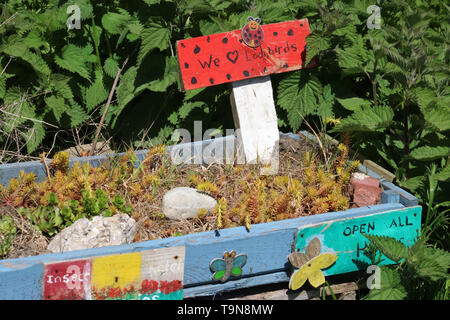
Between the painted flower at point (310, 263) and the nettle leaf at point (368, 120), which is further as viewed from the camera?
the nettle leaf at point (368, 120)

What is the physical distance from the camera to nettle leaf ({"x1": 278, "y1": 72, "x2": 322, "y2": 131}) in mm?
2629

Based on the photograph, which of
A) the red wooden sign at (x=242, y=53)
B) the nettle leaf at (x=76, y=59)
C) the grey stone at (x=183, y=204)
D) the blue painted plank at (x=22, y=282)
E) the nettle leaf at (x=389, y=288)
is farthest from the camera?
the nettle leaf at (x=76, y=59)

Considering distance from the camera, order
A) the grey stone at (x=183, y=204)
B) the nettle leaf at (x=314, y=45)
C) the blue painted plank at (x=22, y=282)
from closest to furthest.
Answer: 1. the blue painted plank at (x=22, y=282)
2. the grey stone at (x=183, y=204)
3. the nettle leaf at (x=314, y=45)

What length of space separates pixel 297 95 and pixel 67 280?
4.69ft

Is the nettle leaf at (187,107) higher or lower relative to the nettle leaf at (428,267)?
higher

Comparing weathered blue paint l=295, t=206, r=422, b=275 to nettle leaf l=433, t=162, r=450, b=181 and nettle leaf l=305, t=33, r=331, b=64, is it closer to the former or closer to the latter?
nettle leaf l=433, t=162, r=450, b=181

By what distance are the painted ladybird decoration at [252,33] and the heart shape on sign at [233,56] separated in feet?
0.22

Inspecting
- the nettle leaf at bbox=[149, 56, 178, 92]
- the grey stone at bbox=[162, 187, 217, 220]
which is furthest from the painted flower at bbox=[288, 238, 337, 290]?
the nettle leaf at bbox=[149, 56, 178, 92]

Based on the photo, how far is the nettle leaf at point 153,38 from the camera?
2.45m

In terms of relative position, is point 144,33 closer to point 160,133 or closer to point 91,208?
point 160,133

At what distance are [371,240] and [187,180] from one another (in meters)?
0.87

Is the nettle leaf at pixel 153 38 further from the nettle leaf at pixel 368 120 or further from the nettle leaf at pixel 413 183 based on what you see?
the nettle leaf at pixel 413 183

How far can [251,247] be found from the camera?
1964 millimetres

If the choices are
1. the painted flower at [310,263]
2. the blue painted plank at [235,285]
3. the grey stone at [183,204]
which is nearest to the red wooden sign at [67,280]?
the blue painted plank at [235,285]
